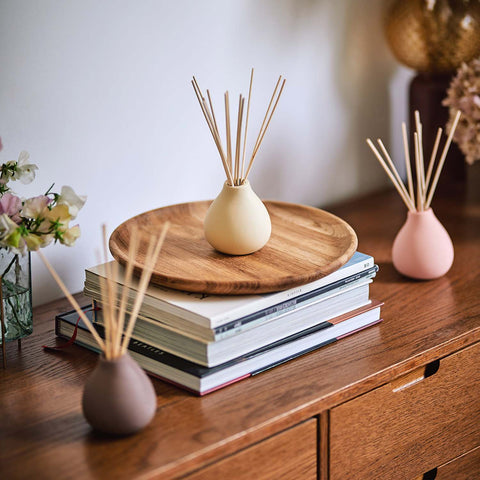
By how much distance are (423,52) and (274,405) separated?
0.94 metres

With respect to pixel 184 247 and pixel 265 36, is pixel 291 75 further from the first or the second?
pixel 184 247

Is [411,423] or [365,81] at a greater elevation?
[365,81]

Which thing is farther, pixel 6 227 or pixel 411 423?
pixel 411 423

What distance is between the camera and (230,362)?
35.6 inches

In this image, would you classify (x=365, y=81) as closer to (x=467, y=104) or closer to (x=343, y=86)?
Result: (x=343, y=86)

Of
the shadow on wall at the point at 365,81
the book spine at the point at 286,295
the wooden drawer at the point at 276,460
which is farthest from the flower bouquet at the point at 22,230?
the shadow on wall at the point at 365,81

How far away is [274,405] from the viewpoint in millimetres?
868

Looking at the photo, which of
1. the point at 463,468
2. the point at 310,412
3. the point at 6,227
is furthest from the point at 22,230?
the point at 463,468

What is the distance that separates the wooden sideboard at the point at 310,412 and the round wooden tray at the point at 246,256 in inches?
4.7

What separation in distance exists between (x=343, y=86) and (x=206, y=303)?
808 mm

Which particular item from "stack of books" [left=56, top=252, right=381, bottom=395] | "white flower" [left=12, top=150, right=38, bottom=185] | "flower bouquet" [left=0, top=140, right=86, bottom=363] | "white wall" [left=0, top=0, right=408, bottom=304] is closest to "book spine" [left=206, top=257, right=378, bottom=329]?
"stack of books" [left=56, top=252, right=381, bottom=395]

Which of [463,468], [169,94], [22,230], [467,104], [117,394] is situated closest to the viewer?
[117,394]

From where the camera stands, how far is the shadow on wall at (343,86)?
1453mm

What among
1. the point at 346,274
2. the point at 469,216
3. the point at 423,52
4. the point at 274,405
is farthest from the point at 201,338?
the point at 423,52
